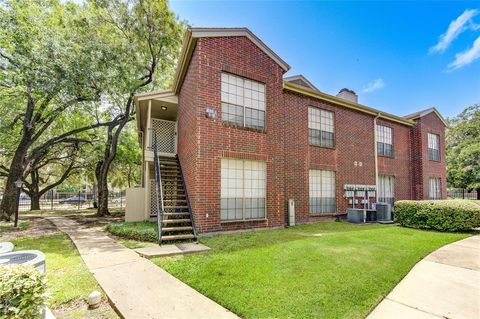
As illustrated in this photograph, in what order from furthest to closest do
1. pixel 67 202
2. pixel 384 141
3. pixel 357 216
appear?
Answer: pixel 67 202 < pixel 384 141 < pixel 357 216

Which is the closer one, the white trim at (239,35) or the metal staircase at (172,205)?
the metal staircase at (172,205)

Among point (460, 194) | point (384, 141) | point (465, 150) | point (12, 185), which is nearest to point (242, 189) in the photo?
point (384, 141)

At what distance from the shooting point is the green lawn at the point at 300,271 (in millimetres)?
3395

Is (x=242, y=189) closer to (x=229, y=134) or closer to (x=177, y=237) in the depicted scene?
(x=229, y=134)

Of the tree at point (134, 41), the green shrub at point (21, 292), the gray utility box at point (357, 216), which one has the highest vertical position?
the tree at point (134, 41)

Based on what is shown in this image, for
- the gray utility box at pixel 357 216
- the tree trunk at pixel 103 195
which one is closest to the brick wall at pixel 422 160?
the gray utility box at pixel 357 216

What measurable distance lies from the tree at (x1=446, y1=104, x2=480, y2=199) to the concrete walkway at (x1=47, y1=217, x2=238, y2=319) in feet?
101

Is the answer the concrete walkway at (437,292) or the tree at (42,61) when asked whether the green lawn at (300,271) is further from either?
the tree at (42,61)

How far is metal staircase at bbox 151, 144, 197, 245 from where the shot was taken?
7309 mm

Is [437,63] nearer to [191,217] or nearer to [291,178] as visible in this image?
[291,178]

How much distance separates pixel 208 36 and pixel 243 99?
8.11 ft

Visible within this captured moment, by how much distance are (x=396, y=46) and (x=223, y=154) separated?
11829mm

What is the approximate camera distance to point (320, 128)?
12242mm

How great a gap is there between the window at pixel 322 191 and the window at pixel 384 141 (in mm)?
4865
